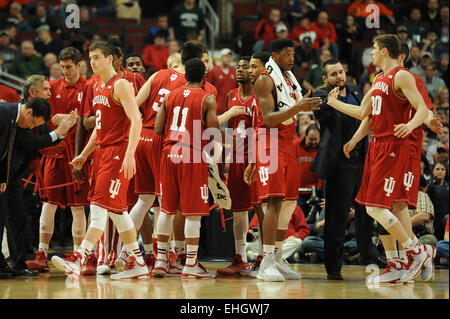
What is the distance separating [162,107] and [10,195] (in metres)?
2.03

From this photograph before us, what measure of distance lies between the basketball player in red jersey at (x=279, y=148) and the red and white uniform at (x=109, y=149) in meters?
1.42

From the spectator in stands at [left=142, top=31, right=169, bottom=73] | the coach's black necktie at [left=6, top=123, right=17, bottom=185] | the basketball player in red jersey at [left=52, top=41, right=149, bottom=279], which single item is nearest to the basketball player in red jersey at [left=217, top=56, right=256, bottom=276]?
the basketball player in red jersey at [left=52, top=41, right=149, bottom=279]

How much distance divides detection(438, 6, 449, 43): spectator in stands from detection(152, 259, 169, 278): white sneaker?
39.1ft

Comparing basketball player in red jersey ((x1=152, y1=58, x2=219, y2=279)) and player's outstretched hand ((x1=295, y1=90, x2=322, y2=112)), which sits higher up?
player's outstretched hand ((x1=295, y1=90, x2=322, y2=112))

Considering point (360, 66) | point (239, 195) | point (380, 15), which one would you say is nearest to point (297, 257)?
point (239, 195)

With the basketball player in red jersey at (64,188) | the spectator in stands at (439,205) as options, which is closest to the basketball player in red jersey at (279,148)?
the basketball player in red jersey at (64,188)

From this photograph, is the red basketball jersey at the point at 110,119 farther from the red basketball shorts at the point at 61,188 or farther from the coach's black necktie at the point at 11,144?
the red basketball shorts at the point at 61,188

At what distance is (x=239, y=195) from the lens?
8852 mm

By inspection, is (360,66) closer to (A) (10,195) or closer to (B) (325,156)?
(B) (325,156)

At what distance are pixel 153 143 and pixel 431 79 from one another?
902 centimetres

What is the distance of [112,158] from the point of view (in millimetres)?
7777

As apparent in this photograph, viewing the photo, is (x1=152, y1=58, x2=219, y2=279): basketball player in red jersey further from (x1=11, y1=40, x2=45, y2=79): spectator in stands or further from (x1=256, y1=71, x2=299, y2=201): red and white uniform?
(x1=11, y1=40, x2=45, y2=79): spectator in stands

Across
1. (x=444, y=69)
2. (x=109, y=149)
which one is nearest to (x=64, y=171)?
(x=109, y=149)

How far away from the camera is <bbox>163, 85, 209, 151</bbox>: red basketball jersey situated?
26.2ft
